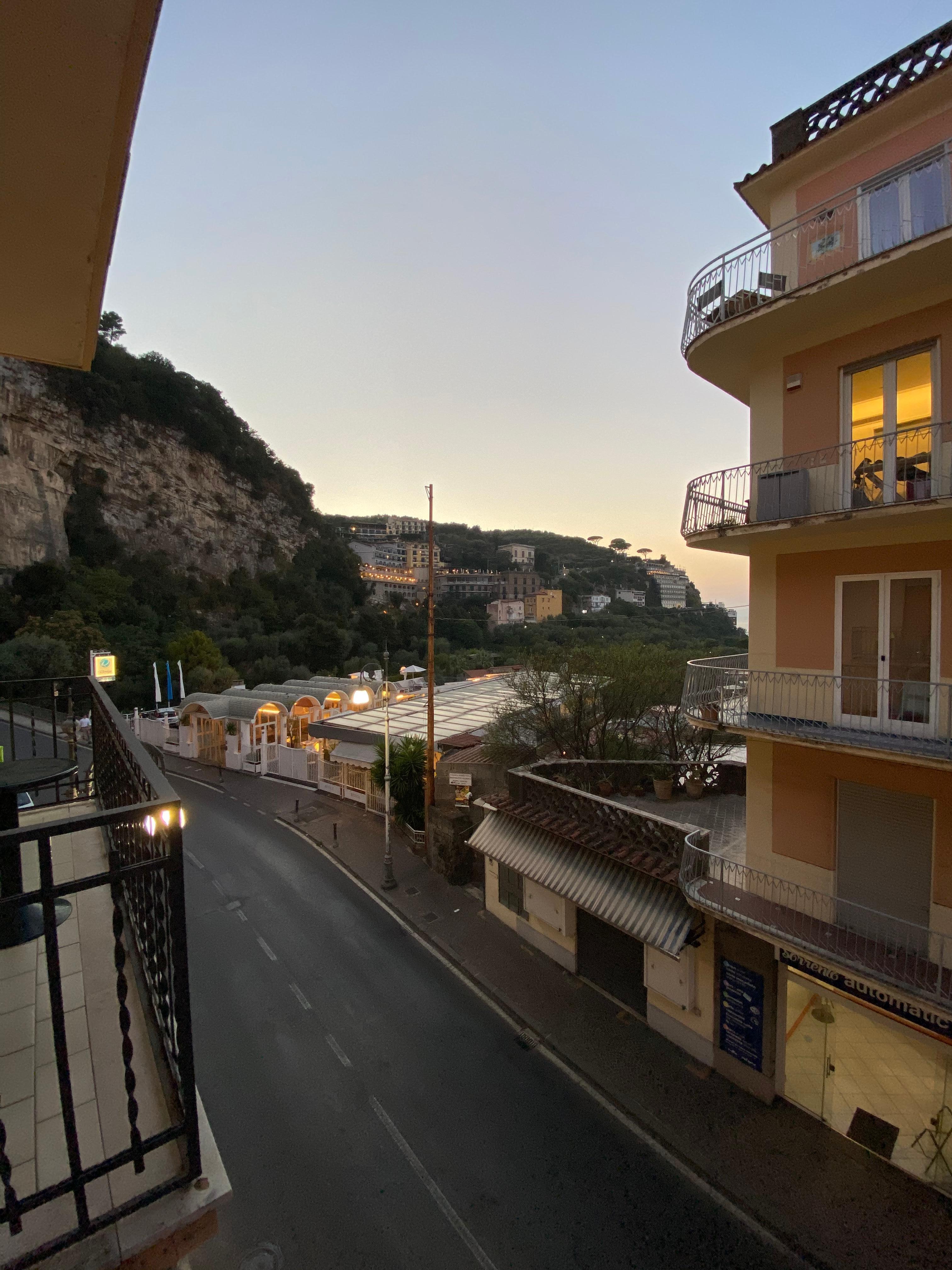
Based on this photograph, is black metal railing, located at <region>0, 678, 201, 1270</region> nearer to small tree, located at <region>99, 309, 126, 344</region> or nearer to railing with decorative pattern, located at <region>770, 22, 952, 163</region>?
railing with decorative pattern, located at <region>770, 22, 952, 163</region>

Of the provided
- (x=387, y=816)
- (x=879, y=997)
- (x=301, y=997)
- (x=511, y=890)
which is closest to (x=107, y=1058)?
(x=879, y=997)

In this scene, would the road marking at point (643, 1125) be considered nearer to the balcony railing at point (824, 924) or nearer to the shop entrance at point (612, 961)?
the shop entrance at point (612, 961)

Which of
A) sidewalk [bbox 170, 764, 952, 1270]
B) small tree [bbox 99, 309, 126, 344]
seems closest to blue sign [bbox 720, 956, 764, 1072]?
sidewalk [bbox 170, 764, 952, 1270]

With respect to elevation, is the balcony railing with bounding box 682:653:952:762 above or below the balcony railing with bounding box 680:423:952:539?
below

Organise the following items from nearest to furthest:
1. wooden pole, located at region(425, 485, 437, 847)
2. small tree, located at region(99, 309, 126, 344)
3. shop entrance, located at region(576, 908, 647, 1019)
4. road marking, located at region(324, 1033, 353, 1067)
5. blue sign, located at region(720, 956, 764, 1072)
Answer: blue sign, located at region(720, 956, 764, 1072), road marking, located at region(324, 1033, 353, 1067), shop entrance, located at region(576, 908, 647, 1019), wooden pole, located at region(425, 485, 437, 847), small tree, located at region(99, 309, 126, 344)

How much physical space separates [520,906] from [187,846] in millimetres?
11828

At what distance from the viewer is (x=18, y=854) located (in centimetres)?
336

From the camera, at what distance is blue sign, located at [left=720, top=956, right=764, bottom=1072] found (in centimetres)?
830

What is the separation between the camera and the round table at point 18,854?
141 inches

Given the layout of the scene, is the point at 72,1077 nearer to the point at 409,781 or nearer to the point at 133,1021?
the point at 133,1021

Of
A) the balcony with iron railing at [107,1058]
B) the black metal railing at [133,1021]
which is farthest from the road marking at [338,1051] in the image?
the black metal railing at [133,1021]

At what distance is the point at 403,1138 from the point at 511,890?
18.4 ft

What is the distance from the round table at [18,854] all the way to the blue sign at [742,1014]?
29.2ft

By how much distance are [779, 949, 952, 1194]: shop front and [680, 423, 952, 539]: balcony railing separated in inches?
222
